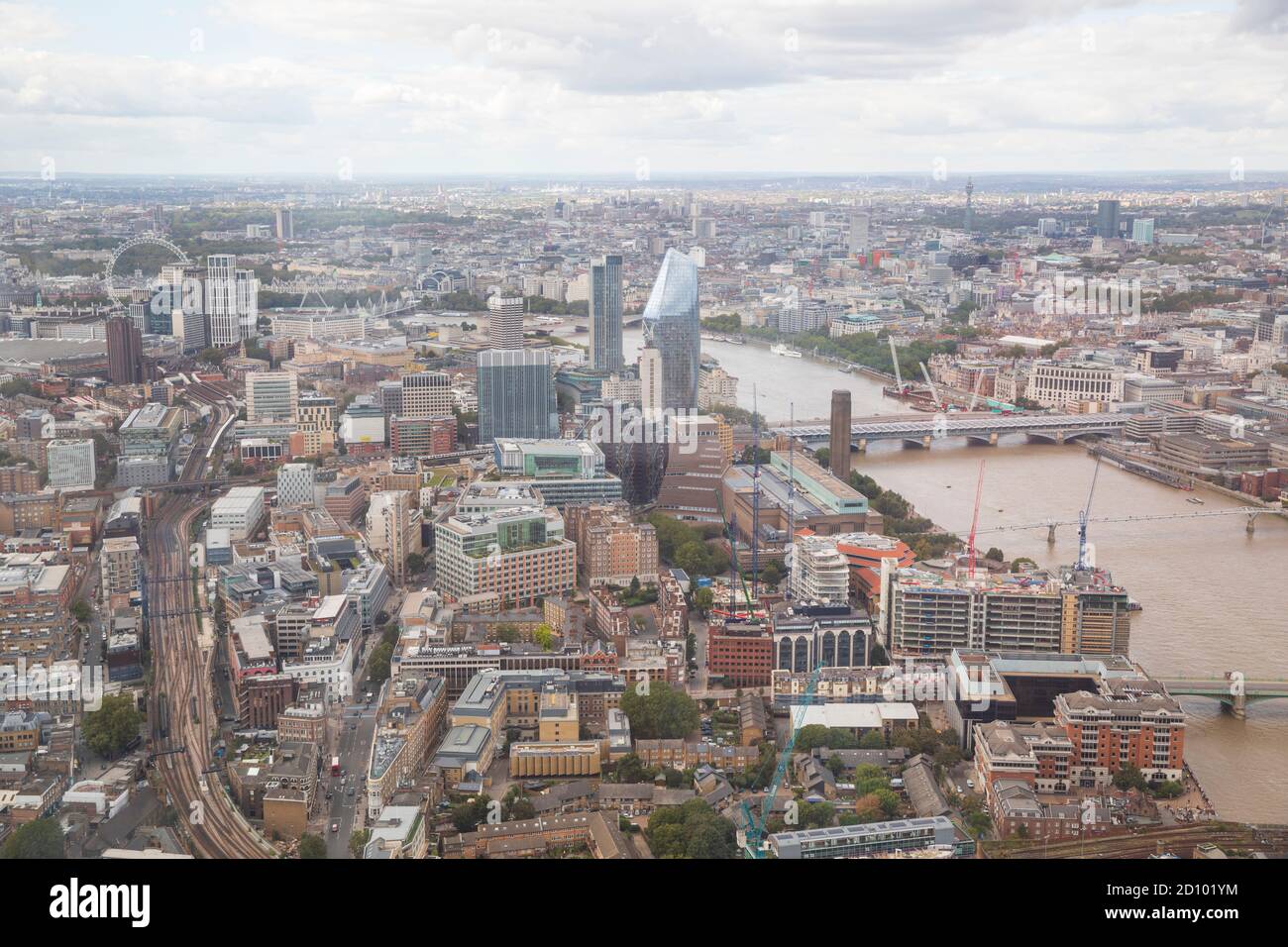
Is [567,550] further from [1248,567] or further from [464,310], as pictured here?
[464,310]

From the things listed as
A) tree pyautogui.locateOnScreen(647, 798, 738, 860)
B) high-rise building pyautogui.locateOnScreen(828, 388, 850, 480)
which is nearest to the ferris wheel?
high-rise building pyautogui.locateOnScreen(828, 388, 850, 480)

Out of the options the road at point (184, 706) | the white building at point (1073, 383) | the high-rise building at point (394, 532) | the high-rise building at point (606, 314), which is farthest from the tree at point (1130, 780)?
the white building at point (1073, 383)

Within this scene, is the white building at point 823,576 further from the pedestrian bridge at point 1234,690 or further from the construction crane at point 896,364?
the construction crane at point 896,364

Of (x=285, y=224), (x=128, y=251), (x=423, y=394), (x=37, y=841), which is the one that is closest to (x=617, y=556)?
(x=37, y=841)

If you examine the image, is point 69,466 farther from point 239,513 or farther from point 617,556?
point 617,556

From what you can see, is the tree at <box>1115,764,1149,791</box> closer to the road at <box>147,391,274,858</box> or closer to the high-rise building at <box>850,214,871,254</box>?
the road at <box>147,391,274,858</box>

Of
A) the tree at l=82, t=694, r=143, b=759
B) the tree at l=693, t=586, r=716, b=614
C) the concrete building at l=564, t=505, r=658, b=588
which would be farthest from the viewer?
the concrete building at l=564, t=505, r=658, b=588
